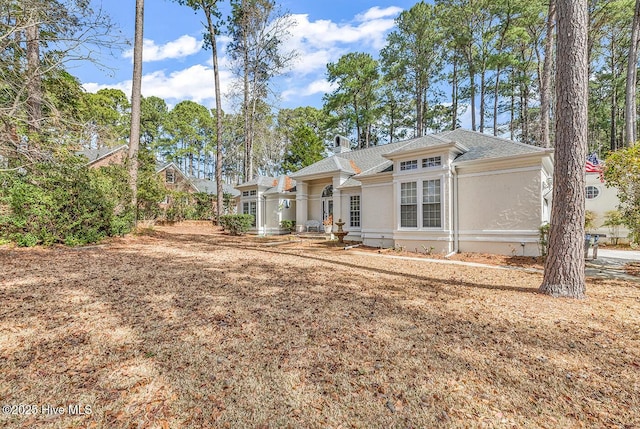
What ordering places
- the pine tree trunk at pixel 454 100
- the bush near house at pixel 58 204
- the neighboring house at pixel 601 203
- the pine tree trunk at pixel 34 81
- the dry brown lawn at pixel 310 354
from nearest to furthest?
1. the dry brown lawn at pixel 310 354
2. the pine tree trunk at pixel 34 81
3. the bush near house at pixel 58 204
4. the neighboring house at pixel 601 203
5. the pine tree trunk at pixel 454 100

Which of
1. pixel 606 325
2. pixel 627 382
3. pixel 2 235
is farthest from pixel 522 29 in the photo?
pixel 2 235

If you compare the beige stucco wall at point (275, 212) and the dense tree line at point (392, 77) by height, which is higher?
the dense tree line at point (392, 77)

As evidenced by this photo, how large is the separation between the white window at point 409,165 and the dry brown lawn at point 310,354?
21.3 feet

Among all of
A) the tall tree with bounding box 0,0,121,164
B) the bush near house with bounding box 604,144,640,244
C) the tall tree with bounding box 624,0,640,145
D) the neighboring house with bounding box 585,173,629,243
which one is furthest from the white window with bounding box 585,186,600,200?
the tall tree with bounding box 0,0,121,164

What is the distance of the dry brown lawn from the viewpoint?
6.81ft

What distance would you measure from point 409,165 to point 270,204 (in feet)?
36.1

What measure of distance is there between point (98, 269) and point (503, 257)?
11.7 metres

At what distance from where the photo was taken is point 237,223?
17922 millimetres

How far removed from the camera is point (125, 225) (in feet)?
36.8

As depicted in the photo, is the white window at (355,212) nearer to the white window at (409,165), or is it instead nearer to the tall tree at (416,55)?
the white window at (409,165)

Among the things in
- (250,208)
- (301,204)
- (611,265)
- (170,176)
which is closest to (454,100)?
(301,204)

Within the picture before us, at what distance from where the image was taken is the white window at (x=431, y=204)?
419 inches

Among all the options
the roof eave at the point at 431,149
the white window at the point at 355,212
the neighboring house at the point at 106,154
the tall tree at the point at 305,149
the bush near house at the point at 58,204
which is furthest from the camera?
the tall tree at the point at 305,149

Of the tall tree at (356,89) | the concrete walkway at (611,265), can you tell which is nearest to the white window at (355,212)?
the concrete walkway at (611,265)
